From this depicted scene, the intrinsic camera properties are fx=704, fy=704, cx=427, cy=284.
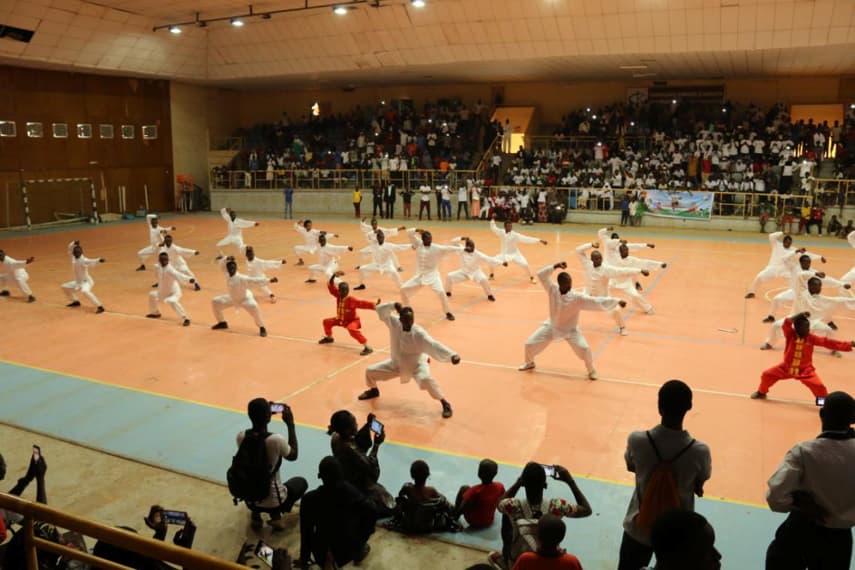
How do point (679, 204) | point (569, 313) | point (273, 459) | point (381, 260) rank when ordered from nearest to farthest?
point (273, 459) < point (569, 313) < point (381, 260) < point (679, 204)

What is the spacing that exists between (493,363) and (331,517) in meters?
6.06

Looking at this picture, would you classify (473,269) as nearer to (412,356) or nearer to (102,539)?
(412,356)

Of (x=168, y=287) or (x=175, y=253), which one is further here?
(x=175, y=253)

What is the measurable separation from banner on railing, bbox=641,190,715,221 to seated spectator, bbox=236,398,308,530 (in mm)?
24835

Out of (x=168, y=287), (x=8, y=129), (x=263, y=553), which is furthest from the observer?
(x=8, y=129)

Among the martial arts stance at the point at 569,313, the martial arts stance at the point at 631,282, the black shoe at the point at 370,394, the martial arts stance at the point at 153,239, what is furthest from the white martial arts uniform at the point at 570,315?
the martial arts stance at the point at 153,239

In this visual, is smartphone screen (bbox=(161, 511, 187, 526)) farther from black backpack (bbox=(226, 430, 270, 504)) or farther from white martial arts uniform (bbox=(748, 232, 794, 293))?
white martial arts uniform (bbox=(748, 232, 794, 293))

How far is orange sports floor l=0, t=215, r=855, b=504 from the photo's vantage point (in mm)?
7895

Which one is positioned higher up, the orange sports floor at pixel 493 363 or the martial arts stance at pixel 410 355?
the martial arts stance at pixel 410 355

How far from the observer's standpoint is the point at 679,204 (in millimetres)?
28016

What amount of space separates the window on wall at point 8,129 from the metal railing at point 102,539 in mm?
31117

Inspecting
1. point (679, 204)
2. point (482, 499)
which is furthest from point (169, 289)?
point (679, 204)

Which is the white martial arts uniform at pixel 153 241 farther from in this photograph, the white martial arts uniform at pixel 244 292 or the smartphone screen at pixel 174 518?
the smartphone screen at pixel 174 518

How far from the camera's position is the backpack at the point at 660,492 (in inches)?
163
